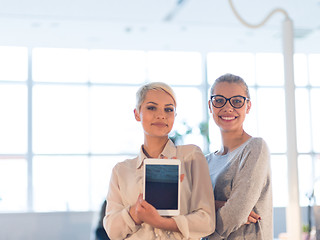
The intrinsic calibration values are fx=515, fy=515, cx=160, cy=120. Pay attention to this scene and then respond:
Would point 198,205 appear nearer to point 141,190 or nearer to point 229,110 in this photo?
point 141,190

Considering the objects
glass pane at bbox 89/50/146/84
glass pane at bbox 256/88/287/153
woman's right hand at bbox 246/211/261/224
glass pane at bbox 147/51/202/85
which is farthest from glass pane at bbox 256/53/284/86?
woman's right hand at bbox 246/211/261/224

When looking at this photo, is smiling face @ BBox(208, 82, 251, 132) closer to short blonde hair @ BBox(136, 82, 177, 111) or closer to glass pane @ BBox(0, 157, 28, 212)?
short blonde hair @ BBox(136, 82, 177, 111)

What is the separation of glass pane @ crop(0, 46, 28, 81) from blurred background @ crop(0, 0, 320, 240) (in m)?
0.02

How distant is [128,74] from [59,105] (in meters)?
1.69

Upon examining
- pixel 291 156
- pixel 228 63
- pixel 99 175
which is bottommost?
pixel 99 175

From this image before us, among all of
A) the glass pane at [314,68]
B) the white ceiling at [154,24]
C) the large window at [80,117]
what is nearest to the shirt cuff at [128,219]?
the white ceiling at [154,24]

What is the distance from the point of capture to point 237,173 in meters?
2.04

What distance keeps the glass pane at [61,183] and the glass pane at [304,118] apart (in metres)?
5.13

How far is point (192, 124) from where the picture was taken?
37.2 feet

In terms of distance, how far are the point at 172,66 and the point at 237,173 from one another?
387 inches

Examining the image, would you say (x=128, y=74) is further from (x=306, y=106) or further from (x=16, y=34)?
(x=306, y=106)

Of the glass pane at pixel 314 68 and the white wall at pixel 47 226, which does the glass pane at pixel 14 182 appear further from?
the glass pane at pixel 314 68

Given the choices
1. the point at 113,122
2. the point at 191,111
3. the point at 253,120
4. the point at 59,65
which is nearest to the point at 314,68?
the point at 253,120

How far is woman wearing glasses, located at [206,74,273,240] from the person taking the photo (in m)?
1.96
